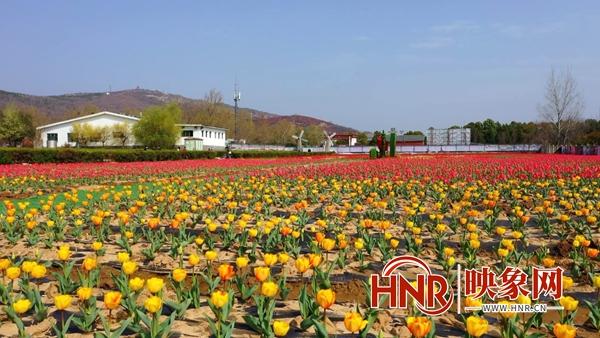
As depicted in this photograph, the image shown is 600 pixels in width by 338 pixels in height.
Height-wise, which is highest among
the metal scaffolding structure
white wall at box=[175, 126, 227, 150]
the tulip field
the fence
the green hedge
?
the metal scaffolding structure

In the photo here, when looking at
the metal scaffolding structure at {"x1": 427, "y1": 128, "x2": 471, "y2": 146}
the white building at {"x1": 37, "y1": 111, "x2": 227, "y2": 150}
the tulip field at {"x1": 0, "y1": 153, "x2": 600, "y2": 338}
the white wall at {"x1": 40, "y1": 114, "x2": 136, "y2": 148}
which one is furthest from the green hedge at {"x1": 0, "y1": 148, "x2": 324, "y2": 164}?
the metal scaffolding structure at {"x1": 427, "y1": 128, "x2": 471, "y2": 146}

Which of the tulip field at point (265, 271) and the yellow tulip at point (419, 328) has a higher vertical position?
the yellow tulip at point (419, 328)

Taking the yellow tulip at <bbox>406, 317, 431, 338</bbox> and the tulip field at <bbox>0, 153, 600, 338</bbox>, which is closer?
the yellow tulip at <bbox>406, 317, 431, 338</bbox>

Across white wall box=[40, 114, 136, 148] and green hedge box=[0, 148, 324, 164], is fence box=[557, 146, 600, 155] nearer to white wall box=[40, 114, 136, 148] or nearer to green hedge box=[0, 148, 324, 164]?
green hedge box=[0, 148, 324, 164]

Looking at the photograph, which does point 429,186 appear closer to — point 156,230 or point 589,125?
point 156,230

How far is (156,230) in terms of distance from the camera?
254 inches

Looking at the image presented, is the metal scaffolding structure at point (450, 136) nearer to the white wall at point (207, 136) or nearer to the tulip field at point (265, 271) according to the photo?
the white wall at point (207, 136)

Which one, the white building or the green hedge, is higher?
the white building

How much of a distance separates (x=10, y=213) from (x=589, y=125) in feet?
354

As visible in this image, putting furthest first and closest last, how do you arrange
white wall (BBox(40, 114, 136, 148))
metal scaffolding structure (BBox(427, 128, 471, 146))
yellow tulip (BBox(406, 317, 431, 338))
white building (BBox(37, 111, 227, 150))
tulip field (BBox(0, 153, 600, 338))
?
metal scaffolding structure (BBox(427, 128, 471, 146)), white wall (BBox(40, 114, 136, 148)), white building (BBox(37, 111, 227, 150)), tulip field (BBox(0, 153, 600, 338)), yellow tulip (BBox(406, 317, 431, 338))

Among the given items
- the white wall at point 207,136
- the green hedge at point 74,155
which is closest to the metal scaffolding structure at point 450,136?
the white wall at point 207,136

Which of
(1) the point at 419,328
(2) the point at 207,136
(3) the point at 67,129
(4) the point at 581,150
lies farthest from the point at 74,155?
(4) the point at 581,150

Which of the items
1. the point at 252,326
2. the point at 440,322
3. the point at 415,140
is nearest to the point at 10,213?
the point at 252,326

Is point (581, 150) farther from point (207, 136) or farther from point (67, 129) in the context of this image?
point (67, 129)
